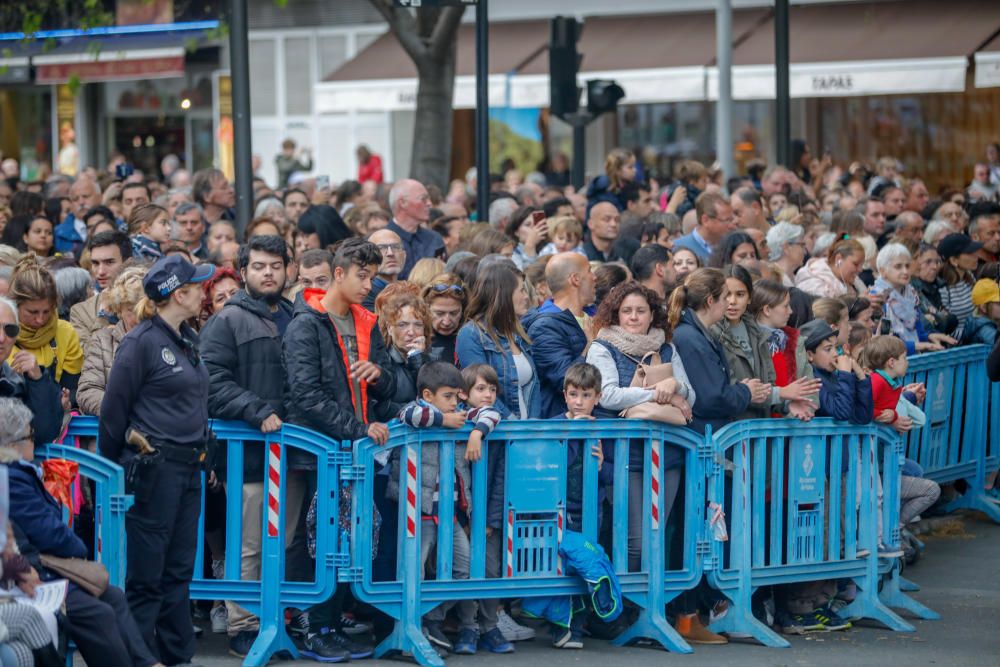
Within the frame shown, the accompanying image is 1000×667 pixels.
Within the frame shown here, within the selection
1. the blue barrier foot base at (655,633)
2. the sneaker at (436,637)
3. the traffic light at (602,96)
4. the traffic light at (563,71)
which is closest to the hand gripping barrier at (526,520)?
the blue barrier foot base at (655,633)

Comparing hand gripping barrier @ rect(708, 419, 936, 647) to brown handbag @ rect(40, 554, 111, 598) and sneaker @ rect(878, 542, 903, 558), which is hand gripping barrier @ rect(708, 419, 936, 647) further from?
brown handbag @ rect(40, 554, 111, 598)

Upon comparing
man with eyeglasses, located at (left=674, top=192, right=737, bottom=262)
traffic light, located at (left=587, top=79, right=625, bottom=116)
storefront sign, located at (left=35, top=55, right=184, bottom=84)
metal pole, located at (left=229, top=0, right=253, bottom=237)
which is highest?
storefront sign, located at (left=35, top=55, right=184, bottom=84)

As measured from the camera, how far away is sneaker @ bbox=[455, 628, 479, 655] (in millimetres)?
8023

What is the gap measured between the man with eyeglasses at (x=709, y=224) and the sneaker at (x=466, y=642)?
4.54m

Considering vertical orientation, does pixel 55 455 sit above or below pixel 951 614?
above

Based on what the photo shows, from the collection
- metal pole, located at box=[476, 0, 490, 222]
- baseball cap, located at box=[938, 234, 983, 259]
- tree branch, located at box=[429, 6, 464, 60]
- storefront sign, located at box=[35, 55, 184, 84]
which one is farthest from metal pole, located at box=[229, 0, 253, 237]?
storefront sign, located at box=[35, 55, 184, 84]

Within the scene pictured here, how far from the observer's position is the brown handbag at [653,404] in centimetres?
809

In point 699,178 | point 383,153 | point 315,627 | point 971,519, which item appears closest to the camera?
point 315,627

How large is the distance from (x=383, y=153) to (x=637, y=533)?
79.7 feet

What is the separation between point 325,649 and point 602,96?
9797 mm

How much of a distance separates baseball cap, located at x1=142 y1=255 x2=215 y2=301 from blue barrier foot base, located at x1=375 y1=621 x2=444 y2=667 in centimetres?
186

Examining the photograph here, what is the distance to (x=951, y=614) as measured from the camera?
9078 millimetres

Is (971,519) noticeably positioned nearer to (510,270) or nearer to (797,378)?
Answer: (797,378)

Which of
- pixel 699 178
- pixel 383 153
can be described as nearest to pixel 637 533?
pixel 699 178
